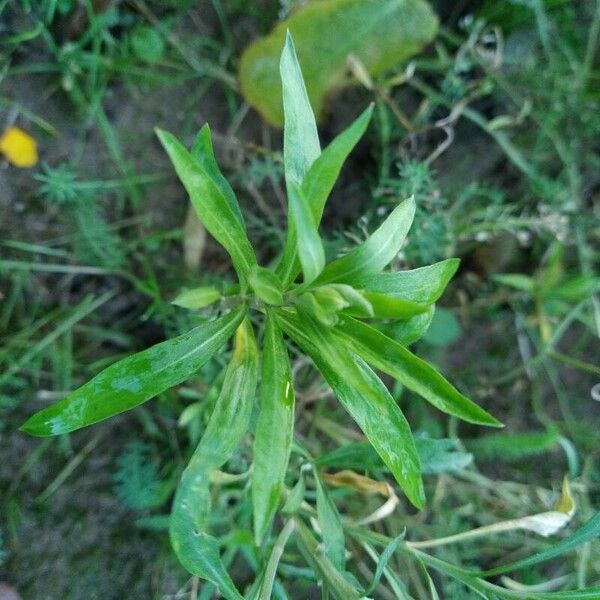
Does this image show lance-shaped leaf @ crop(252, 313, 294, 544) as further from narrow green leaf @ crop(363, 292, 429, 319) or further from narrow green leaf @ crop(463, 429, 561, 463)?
narrow green leaf @ crop(463, 429, 561, 463)

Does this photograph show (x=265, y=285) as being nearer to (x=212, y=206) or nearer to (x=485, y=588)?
(x=212, y=206)

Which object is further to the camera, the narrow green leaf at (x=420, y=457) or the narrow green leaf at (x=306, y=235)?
the narrow green leaf at (x=420, y=457)

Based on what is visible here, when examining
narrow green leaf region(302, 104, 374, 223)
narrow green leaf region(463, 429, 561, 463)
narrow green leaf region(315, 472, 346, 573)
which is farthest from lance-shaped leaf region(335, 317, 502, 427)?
narrow green leaf region(463, 429, 561, 463)

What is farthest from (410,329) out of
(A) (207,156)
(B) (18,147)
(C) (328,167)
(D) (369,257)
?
(B) (18,147)

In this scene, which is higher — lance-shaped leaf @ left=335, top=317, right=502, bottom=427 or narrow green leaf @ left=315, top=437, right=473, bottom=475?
lance-shaped leaf @ left=335, top=317, right=502, bottom=427

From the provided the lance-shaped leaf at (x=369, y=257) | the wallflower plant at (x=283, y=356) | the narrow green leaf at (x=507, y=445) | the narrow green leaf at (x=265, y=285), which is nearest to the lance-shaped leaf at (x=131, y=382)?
the wallflower plant at (x=283, y=356)

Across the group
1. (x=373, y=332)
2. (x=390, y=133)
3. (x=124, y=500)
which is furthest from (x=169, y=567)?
(x=390, y=133)

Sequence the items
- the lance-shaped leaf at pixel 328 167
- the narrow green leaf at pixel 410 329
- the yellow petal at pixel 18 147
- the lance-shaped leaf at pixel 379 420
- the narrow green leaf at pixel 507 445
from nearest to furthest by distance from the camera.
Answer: the lance-shaped leaf at pixel 328 167
the lance-shaped leaf at pixel 379 420
the narrow green leaf at pixel 410 329
the yellow petal at pixel 18 147
the narrow green leaf at pixel 507 445

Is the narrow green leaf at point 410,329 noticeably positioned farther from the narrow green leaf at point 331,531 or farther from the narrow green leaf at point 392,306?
the narrow green leaf at point 331,531
